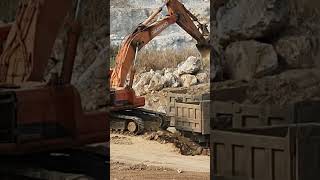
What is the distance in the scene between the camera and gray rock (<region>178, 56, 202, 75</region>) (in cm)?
1309

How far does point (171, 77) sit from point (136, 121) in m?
3.14

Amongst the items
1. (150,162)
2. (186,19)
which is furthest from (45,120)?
(186,19)

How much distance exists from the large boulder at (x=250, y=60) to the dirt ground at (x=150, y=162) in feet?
9.13

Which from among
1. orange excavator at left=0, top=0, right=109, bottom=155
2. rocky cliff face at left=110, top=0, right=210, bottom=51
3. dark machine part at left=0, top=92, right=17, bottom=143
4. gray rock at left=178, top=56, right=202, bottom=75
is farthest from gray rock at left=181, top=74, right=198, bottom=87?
dark machine part at left=0, top=92, right=17, bottom=143

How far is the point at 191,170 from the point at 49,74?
349cm

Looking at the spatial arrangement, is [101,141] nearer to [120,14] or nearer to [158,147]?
[158,147]

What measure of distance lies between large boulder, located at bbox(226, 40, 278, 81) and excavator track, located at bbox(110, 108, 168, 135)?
6692mm

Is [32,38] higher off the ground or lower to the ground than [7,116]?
higher

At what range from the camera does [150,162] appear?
27.1 feet

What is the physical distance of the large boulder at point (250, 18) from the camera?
3.28 metres

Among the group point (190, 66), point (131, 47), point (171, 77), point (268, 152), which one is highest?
point (131, 47)

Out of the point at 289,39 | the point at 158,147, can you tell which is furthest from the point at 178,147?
the point at 289,39

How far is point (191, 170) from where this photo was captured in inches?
283

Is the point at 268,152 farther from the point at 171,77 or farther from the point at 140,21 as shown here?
the point at 140,21
